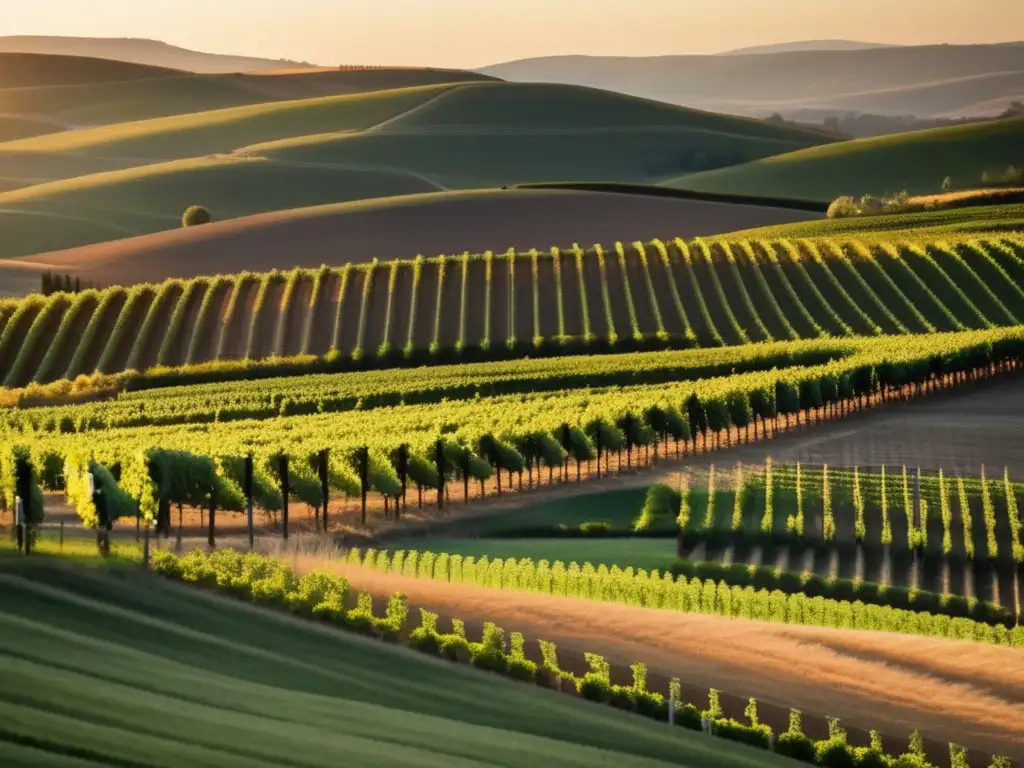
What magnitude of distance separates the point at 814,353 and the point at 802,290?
17.9 meters

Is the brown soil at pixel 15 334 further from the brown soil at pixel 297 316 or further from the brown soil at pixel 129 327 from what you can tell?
the brown soil at pixel 297 316

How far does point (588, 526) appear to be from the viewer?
2055 inches

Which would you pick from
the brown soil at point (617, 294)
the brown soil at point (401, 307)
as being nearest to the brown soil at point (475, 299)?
the brown soil at point (401, 307)

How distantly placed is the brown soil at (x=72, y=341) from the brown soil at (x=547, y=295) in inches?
1074

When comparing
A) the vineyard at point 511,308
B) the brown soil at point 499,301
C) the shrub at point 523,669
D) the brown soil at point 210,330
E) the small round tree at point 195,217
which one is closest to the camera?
the shrub at point 523,669

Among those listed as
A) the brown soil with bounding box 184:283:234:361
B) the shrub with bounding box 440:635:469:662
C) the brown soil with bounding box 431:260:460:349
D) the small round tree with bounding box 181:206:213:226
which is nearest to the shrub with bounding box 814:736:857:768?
the shrub with bounding box 440:635:469:662

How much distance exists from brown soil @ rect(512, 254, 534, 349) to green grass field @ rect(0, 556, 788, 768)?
57.6 meters

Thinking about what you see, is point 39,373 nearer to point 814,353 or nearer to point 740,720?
point 814,353

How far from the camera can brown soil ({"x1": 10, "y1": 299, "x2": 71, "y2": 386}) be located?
292 ft

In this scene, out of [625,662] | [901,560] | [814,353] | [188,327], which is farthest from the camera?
[188,327]

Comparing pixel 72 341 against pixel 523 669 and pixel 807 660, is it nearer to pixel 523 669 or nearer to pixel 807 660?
pixel 523 669

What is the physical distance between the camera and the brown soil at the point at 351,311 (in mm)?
92719

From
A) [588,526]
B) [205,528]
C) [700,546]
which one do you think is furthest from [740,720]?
[205,528]

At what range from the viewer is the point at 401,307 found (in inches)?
3878
